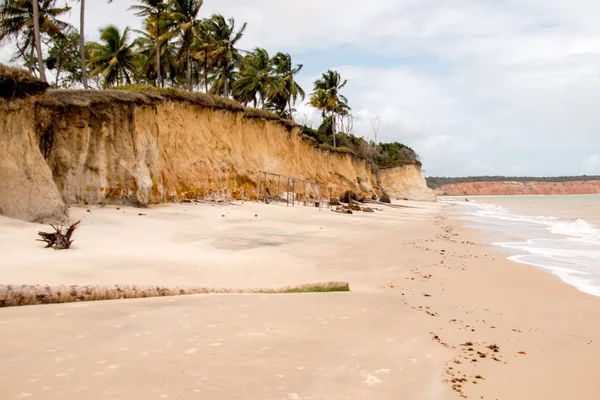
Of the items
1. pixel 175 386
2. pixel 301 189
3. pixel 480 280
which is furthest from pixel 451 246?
pixel 301 189

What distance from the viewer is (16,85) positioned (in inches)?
480

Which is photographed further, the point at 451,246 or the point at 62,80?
the point at 62,80

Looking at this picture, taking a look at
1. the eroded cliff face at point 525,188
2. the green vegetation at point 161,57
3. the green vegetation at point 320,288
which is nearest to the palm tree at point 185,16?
the green vegetation at point 161,57

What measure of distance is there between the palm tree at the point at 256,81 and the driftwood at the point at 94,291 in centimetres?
3663

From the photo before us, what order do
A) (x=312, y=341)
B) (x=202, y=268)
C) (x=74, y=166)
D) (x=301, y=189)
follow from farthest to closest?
(x=301, y=189) < (x=74, y=166) < (x=202, y=268) < (x=312, y=341)

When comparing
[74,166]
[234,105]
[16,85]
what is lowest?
[74,166]

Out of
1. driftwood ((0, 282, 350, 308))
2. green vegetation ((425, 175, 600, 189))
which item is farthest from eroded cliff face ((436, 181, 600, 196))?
driftwood ((0, 282, 350, 308))

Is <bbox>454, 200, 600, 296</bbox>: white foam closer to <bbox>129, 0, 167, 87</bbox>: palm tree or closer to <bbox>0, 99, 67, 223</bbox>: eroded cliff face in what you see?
<bbox>0, 99, 67, 223</bbox>: eroded cliff face

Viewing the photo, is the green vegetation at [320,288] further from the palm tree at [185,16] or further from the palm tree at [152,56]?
the palm tree at [152,56]

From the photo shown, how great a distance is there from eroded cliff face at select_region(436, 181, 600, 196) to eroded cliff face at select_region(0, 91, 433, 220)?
141 meters

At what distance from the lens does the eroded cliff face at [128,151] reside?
11.7m

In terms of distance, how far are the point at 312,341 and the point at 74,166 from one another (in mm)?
14365

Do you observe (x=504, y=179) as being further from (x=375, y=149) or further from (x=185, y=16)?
(x=185, y=16)

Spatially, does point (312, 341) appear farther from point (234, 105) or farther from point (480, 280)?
point (234, 105)
